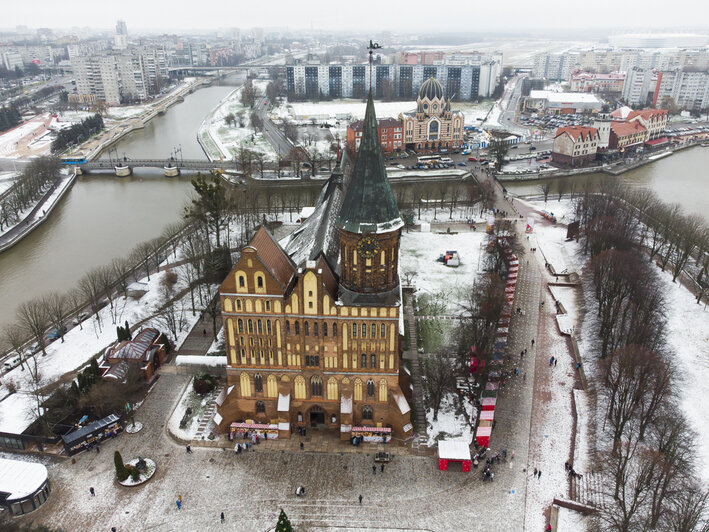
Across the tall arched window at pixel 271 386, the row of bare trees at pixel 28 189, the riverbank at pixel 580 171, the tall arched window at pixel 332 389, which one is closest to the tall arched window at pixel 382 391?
the tall arched window at pixel 332 389

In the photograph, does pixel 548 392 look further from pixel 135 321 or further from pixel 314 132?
pixel 314 132

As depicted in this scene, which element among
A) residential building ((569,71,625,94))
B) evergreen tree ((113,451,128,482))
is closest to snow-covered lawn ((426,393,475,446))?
evergreen tree ((113,451,128,482))

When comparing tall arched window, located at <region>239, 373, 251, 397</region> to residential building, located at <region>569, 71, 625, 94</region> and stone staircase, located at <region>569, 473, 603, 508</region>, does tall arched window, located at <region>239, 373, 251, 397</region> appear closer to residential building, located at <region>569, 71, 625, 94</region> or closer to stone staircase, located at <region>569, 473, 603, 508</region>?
Result: stone staircase, located at <region>569, 473, 603, 508</region>

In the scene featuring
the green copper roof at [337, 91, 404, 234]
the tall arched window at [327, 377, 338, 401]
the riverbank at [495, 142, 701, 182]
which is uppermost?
the green copper roof at [337, 91, 404, 234]

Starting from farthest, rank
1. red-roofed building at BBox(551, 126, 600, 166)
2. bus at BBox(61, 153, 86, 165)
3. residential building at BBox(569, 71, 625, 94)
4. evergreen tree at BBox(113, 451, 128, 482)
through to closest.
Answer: residential building at BBox(569, 71, 625, 94) → bus at BBox(61, 153, 86, 165) → red-roofed building at BBox(551, 126, 600, 166) → evergreen tree at BBox(113, 451, 128, 482)

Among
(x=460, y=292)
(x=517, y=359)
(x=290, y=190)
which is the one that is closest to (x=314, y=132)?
(x=290, y=190)

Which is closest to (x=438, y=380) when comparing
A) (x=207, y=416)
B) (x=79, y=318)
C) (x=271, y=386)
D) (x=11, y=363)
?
(x=271, y=386)
